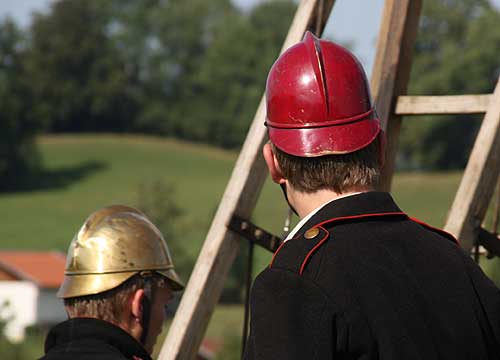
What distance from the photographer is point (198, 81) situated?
318 ft

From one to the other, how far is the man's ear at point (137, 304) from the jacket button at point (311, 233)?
1.02 m

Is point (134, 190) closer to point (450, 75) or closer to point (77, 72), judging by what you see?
point (450, 75)

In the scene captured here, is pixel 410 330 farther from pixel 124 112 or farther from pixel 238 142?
pixel 124 112

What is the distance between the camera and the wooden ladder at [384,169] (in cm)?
368

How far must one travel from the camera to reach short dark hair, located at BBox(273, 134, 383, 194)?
87.5 inches

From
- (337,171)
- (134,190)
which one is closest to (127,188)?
(134,190)

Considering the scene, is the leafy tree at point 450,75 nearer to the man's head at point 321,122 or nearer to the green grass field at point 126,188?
the green grass field at point 126,188

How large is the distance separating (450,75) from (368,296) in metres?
70.8

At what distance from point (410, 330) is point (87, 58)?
9836 cm

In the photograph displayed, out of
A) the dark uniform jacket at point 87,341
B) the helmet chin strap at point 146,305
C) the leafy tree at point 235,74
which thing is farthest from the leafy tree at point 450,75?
the dark uniform jacket at point 87,341

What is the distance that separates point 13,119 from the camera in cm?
7969

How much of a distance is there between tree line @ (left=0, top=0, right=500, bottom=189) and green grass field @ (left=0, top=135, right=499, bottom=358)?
161 inches

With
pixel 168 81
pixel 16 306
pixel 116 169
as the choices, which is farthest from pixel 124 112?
pixel 16 306

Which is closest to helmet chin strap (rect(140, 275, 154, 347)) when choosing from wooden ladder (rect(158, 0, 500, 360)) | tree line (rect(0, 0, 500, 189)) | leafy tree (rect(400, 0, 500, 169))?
wooden ladder (rect(158, 0, 500, 360))
